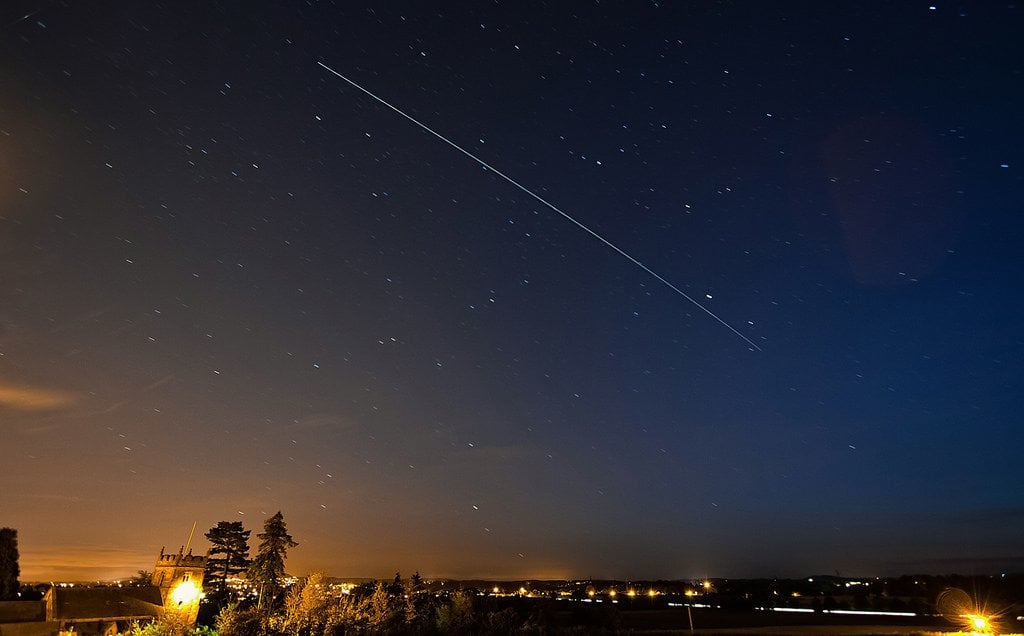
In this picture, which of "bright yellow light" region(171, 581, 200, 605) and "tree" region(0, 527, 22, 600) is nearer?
"bright yellow light" region(171, 581, 200, 605)

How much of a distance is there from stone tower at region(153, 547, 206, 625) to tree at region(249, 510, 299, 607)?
16.0ft

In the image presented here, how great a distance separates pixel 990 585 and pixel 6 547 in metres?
131

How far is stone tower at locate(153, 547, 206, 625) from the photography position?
5325 cm

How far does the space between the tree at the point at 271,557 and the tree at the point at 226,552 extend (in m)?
4.97

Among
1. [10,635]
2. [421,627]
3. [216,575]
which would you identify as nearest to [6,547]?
[216,575]

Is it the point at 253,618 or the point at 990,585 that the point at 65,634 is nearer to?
the point at 253,618

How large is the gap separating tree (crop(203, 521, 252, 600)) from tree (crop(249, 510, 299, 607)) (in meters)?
4.97

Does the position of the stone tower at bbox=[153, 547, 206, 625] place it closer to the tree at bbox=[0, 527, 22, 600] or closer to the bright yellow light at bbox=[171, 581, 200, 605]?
the bright yellow light at bbox=[171, 581, 200, 605]

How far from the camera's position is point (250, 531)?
221 feet

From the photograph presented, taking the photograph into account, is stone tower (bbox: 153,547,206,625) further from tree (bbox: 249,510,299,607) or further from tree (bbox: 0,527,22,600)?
tree (bbox: 0,527,22,600)

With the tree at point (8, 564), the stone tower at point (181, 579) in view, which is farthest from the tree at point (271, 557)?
the tree at point (8, 564)

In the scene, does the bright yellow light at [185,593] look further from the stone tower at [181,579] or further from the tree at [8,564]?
the tree at [8,564]

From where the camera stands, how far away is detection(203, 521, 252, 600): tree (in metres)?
63.9

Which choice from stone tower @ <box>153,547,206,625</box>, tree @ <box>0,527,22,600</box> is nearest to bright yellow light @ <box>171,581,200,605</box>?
stone tower @ <box>153,547,206,625</box>
